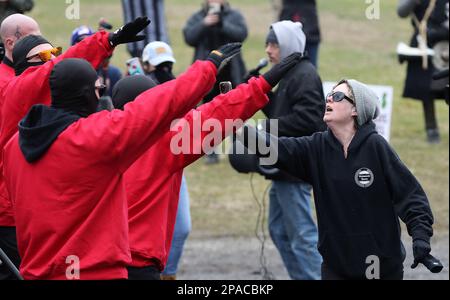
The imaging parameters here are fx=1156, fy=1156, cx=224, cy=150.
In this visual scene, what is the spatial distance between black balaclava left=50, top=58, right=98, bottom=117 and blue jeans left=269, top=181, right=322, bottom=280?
3449 mm

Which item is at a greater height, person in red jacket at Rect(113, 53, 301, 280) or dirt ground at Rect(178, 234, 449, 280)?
person in red jacket at Rect(113, 53, 301, 280)

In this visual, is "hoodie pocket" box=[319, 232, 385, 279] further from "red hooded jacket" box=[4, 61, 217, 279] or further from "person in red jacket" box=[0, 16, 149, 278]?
"person in red jacket" box=[0, 16, 149, 278]

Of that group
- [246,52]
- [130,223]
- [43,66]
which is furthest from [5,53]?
[246,52]

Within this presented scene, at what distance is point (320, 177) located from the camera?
257 inches

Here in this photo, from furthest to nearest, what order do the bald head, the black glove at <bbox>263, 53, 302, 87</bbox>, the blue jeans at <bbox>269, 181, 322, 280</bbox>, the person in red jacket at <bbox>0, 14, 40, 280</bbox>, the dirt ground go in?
1. the dirt ground
2. the blue jeans at <bbox>269, 181, 322, 280</bbox>
3. the bald head
4. the person in red jacket at <bbox>0, 14, 40, 280</bbox>
5. the black glove at <bbox>263, 53, 302, 87</bbox>

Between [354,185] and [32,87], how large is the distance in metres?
1.85

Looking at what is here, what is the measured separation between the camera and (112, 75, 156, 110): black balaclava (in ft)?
21.7

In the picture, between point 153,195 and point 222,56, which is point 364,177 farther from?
A: point 222,56

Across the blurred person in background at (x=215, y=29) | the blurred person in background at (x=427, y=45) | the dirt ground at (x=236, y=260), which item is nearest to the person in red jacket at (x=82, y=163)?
the dirt ground at (x=236, y=260)

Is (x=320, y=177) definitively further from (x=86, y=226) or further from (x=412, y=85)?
(x=412, y=85)

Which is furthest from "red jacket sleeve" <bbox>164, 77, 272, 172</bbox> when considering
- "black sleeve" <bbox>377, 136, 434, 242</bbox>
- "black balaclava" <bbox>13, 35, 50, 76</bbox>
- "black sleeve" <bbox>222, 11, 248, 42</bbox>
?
"black sleeve" <bbox>222, 11, 248, 42</bbox>

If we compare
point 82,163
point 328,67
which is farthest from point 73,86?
point 328,67

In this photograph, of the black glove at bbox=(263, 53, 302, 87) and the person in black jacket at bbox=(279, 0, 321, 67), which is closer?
the black glove at bbox=(263, 53, 302, 87)

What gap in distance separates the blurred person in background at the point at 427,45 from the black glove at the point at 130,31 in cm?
718
